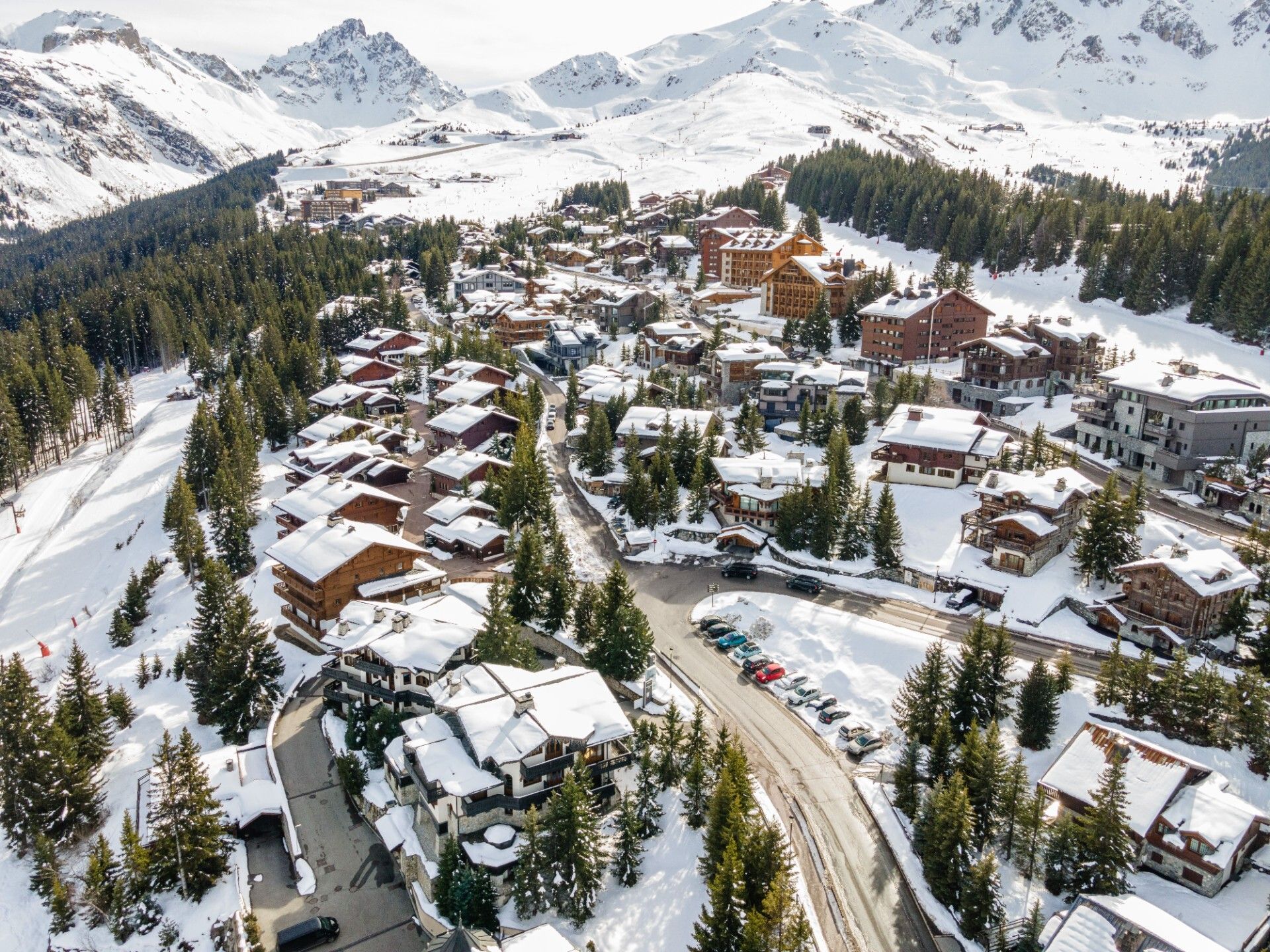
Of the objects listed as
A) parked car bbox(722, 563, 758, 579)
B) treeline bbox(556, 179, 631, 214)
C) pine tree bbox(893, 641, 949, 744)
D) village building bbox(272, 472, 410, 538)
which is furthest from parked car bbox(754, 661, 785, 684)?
treeline bbox(556, 179, 631, 214)

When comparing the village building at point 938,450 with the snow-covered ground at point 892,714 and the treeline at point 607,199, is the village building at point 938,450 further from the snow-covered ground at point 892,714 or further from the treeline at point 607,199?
the treeline at point 607,199

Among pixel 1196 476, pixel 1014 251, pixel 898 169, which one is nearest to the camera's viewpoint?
pixel 1196 476

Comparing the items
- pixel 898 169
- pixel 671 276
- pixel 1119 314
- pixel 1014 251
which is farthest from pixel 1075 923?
pixel 898 169

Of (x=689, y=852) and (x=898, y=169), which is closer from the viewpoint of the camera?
(x=689, y=852)

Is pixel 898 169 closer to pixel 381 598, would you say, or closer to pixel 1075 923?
pixel 381 598

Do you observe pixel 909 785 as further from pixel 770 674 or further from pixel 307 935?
pixel 307 935

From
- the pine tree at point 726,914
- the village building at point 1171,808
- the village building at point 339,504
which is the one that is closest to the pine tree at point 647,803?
the pine tree at point 726,914

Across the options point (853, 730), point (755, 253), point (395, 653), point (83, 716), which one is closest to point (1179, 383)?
point (853, 730)
